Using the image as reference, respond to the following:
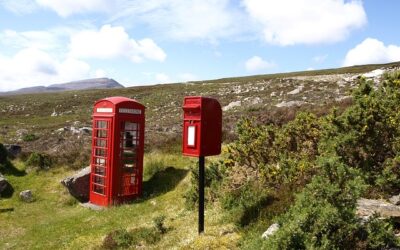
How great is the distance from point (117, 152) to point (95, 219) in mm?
2332

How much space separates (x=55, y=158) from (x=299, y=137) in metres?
13.9

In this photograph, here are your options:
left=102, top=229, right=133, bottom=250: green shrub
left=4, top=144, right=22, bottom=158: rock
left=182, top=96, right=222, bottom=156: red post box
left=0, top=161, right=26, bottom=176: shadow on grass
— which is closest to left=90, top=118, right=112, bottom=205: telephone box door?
left=102, top=229, right=133, bottom=250: green shrub

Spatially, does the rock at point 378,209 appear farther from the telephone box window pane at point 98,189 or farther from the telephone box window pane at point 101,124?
the telephone box window pane at point 98,189

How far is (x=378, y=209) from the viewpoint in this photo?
21.8 ft

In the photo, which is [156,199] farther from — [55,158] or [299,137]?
[55,158]

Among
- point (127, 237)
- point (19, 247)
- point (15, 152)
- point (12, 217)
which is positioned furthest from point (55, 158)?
point (127, 237)

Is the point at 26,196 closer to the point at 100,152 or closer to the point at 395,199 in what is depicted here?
the point at 100,152

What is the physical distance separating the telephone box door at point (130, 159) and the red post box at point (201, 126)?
18.9 ft

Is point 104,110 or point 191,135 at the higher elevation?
point 104,110

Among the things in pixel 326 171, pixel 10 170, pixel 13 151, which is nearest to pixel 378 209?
pixel 326 171

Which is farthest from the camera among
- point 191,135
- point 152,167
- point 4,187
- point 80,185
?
point 4,187

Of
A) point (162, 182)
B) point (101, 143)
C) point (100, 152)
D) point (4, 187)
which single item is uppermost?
point (101, 143)

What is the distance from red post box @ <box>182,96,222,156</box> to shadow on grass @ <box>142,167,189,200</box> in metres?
5.51

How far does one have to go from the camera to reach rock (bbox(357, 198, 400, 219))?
6500 mm
